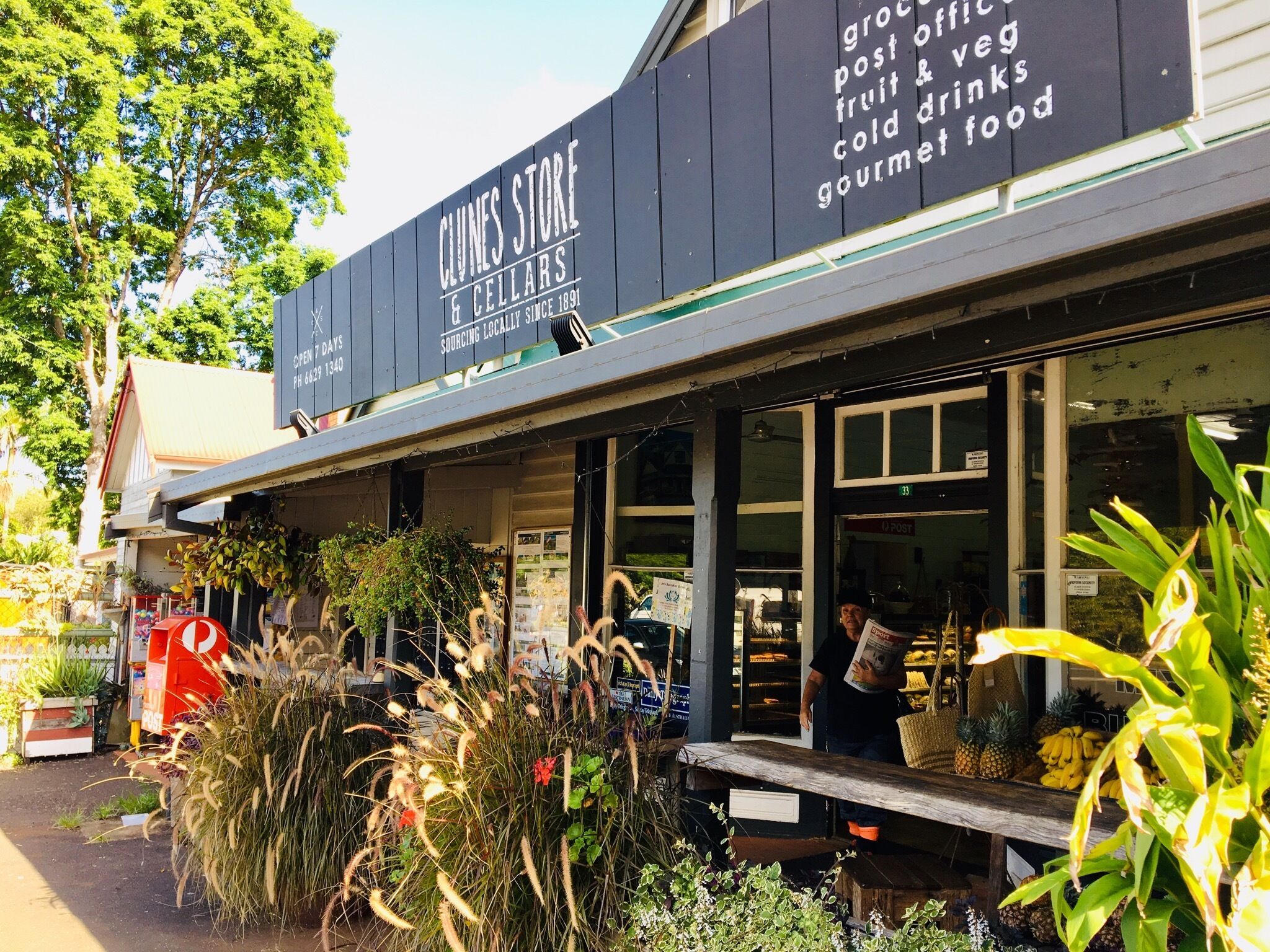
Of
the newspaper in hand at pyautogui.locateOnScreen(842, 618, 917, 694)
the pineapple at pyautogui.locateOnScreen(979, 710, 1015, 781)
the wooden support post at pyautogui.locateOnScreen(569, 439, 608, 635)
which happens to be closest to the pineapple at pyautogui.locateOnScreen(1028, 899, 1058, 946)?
the pineapple at pyautogui.locateOnScreen(979, 710, 1015, 781)

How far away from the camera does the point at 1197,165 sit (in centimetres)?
248

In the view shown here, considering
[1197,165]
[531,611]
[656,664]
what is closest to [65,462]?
[531,611]

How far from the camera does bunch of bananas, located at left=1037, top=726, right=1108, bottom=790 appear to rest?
4289 millimetres

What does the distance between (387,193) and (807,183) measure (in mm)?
28280

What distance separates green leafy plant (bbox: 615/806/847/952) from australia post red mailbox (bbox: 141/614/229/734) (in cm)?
514

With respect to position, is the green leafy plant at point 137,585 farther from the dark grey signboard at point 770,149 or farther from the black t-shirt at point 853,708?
the black t-shirt at point 853,708

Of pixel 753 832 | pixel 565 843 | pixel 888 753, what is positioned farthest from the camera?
pixel 753 832

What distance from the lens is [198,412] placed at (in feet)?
52.7

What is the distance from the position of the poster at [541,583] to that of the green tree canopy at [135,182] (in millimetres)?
15488

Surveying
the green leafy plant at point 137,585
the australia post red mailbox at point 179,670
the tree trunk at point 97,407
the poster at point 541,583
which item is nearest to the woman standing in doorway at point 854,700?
the poster at point 541,583

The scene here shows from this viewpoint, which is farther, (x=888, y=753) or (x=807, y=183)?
(x=888, y=753)

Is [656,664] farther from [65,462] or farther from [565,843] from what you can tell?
[65,462]

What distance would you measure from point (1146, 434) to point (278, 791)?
4754 mm

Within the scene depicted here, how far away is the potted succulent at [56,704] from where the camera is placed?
11602 millimetres
